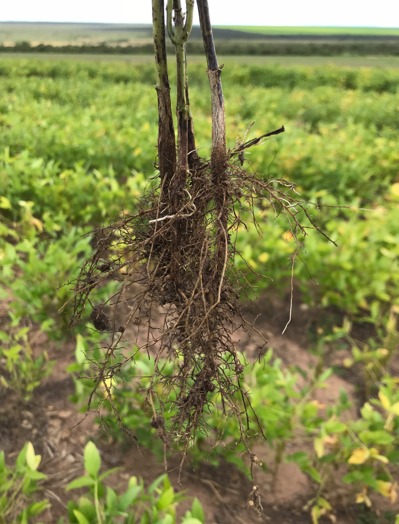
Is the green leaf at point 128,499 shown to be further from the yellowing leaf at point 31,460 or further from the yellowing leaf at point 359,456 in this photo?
the yellowing leaf at point 359,456

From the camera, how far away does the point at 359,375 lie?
96.3 inches

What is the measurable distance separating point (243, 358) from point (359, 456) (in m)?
0.61

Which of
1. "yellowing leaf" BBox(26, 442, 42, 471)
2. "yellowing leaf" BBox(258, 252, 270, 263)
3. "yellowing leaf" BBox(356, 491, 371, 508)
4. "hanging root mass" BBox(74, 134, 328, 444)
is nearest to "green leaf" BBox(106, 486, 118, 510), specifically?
"yellowing leaf" BBox(26, 442, 42, 471)

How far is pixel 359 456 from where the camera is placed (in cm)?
153

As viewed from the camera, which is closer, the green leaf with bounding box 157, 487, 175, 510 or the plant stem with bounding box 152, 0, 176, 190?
the plant stem with bounding box 152, 0, 176, 190

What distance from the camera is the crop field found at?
4.96 feet

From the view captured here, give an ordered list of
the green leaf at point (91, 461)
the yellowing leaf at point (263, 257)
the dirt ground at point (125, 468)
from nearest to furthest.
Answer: the green leaf at point (91, 461) → the dirt ground at point (125, 468) → the yellowing leaf at point (263, 257)

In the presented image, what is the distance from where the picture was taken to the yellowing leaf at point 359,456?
1.51 meters

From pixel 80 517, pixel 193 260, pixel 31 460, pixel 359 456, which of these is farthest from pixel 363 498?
pixel 193 260

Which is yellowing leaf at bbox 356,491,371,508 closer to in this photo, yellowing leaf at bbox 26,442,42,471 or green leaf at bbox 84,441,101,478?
green leaf at bbox 84,441,101,478

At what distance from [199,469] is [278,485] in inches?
13.0

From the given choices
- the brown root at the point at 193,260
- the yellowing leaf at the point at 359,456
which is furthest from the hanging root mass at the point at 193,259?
the yellowing leaf at the point at 359,456

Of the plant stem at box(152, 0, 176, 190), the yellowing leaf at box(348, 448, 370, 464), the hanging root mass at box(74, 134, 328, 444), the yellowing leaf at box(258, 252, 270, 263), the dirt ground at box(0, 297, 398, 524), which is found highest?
the plant stem at box(152, 0, 176, 190)

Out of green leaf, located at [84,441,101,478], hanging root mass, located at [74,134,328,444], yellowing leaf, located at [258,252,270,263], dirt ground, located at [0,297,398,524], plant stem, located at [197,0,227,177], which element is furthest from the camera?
yellowing leaf, located at [258,252,270,263]
